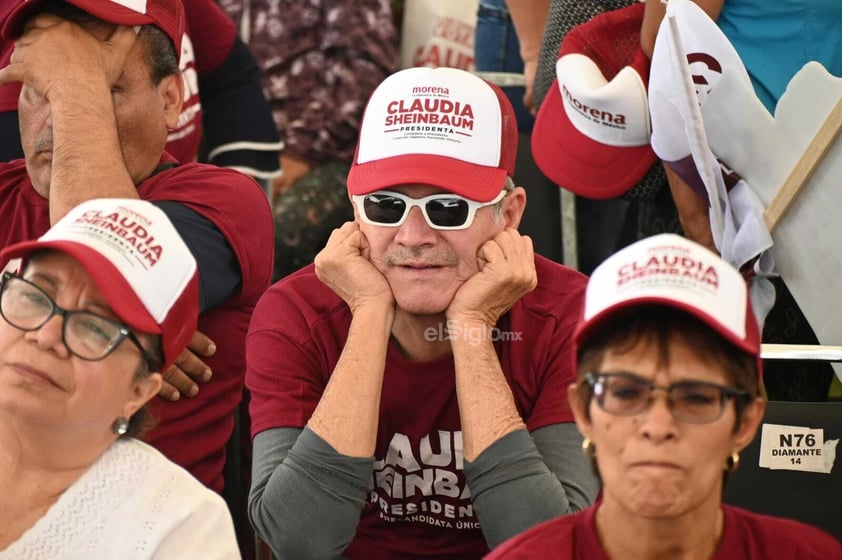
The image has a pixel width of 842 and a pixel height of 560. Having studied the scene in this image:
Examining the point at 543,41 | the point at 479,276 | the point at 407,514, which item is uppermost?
the point at 543,41

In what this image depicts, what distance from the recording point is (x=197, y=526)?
2.09 m

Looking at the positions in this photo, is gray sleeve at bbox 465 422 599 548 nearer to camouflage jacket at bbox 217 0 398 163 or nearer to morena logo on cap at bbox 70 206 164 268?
morena logo on cap at bbox 70 206 164 268

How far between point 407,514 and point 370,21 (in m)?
2.66

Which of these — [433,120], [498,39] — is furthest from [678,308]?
[498,39]

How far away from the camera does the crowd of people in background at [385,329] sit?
6.23ft

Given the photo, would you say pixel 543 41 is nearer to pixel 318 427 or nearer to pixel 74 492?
pixel 318 427

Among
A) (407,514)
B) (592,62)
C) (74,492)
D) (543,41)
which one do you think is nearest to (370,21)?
(543,41)

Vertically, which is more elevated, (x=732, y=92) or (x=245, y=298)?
(x=732, y=92)

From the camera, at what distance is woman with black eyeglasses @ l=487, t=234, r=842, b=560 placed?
6.02 feet

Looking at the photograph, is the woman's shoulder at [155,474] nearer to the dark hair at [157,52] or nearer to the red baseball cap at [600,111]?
the dark hair at [157,52]

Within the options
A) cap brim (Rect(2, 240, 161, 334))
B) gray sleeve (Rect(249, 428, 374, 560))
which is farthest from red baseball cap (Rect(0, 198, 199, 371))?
gray sleeve (Rect(249, 428, 374, 560))

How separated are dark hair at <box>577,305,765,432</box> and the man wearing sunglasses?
563mm

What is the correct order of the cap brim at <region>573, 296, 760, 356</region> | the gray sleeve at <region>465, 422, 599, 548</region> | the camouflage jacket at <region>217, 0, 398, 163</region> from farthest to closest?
the camouflage jacket at <region>217, 0, 398, 163</region> < the gray sleeve at <region>465, 422, 599, 548</region> < the cap brim at <region>573, 296, 760, 356</region>

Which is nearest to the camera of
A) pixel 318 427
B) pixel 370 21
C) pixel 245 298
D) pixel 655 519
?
pixel 655 519
